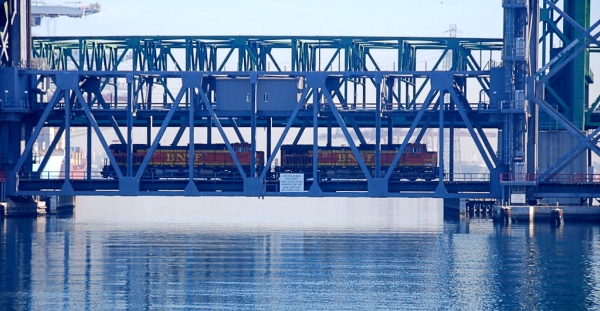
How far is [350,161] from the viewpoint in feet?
335

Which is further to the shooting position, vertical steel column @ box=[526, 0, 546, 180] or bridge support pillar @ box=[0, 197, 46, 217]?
bridge support pillar @ box=[0, 197, 46, 217]

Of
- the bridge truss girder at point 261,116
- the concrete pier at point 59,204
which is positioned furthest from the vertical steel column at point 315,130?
the concrete pier at point 59,204

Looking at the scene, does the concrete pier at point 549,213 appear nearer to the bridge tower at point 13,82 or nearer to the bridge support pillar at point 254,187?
the bridge support pillar at point 254,187

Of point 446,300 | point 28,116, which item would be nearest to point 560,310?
point 446,300

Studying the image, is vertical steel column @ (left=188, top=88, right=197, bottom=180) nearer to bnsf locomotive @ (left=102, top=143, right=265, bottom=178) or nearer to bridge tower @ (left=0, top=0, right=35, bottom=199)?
bnsf locomotive @ (left=102, top=143, right=265, bottom=178)

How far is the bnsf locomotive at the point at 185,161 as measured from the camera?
101125 mm

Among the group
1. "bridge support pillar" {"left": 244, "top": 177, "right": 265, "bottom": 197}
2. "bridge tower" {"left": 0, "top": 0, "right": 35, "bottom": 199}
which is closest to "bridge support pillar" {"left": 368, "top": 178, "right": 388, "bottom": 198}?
"bridge support pillar" {"left": 244, "top": 177, "right": 265, "bottom": 197}

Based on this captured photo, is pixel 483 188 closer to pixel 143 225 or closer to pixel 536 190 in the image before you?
pixel 536 190

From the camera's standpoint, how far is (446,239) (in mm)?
83188

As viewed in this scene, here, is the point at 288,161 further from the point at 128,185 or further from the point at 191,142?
the point at 128,185

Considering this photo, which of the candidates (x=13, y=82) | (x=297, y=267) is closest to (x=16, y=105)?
(x=13, y=82)

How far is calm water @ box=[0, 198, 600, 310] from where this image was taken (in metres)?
51.9

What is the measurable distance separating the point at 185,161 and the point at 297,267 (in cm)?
3907

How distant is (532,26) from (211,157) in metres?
30.4
